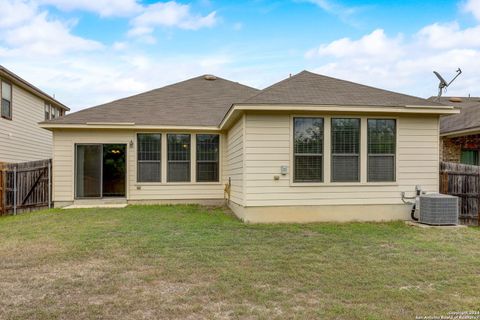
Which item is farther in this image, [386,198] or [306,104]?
[386,198]

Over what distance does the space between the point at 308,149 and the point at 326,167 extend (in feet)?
1.88

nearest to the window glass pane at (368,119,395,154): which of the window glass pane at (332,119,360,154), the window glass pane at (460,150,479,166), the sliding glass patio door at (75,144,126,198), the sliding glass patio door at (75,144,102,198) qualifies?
the window glass pane at (332,119,360,154)

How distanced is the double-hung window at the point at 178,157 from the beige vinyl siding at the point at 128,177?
0.51 feet

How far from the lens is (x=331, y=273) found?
410cm

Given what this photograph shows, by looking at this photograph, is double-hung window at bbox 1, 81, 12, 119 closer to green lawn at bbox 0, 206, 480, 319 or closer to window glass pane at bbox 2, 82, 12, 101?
window glass pane at bbox 2, 82, 12, 101

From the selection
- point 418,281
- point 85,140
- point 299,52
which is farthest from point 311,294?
point 299,52

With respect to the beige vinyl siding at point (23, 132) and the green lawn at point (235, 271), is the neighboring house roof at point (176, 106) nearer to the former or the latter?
the beige vinyl siding at point (23, 132)

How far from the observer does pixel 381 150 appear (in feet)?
26.2

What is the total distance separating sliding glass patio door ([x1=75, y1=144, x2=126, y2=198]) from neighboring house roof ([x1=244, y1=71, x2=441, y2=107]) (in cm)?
523

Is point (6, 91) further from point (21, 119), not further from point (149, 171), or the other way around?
point (149, 171)

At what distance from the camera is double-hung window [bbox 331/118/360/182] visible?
7862 mm

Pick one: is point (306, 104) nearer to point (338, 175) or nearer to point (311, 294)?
point (338, 175)

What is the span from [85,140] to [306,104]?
6.83 m

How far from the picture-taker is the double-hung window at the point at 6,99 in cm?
1197
